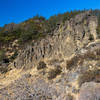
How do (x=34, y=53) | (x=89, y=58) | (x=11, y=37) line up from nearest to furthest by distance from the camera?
1. (x=89, y=58)
2. (x=34, y=53)
3. (x=11, y=37)

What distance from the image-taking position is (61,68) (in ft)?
30.4

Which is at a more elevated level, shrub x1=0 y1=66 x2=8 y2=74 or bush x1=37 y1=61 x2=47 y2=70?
bush x1=37 y1=61 x2=47 y2=70

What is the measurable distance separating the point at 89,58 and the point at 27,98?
5.21 m

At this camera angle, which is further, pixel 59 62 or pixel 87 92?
pixel 59 62

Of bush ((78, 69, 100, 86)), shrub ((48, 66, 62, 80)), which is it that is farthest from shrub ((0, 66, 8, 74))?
bush ((78, 69, 100, 86))

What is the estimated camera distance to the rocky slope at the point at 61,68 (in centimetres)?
657

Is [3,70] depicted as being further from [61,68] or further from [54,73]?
[61,68]

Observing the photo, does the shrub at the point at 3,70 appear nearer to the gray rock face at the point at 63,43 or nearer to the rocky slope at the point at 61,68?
the rocky slope at the point at 61,68

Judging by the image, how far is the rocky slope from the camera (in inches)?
259

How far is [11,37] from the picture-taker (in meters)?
19.7

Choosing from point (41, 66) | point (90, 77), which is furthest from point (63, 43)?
point (90, 77)

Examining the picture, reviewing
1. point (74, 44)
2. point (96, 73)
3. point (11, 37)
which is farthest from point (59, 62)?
point (11, 37)

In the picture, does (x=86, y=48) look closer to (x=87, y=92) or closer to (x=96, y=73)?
(x=96, y=73)

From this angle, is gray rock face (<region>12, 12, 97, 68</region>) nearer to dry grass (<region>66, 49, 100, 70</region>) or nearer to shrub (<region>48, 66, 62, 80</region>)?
dry grass (<region>66, 49, 100, 70</region>)
